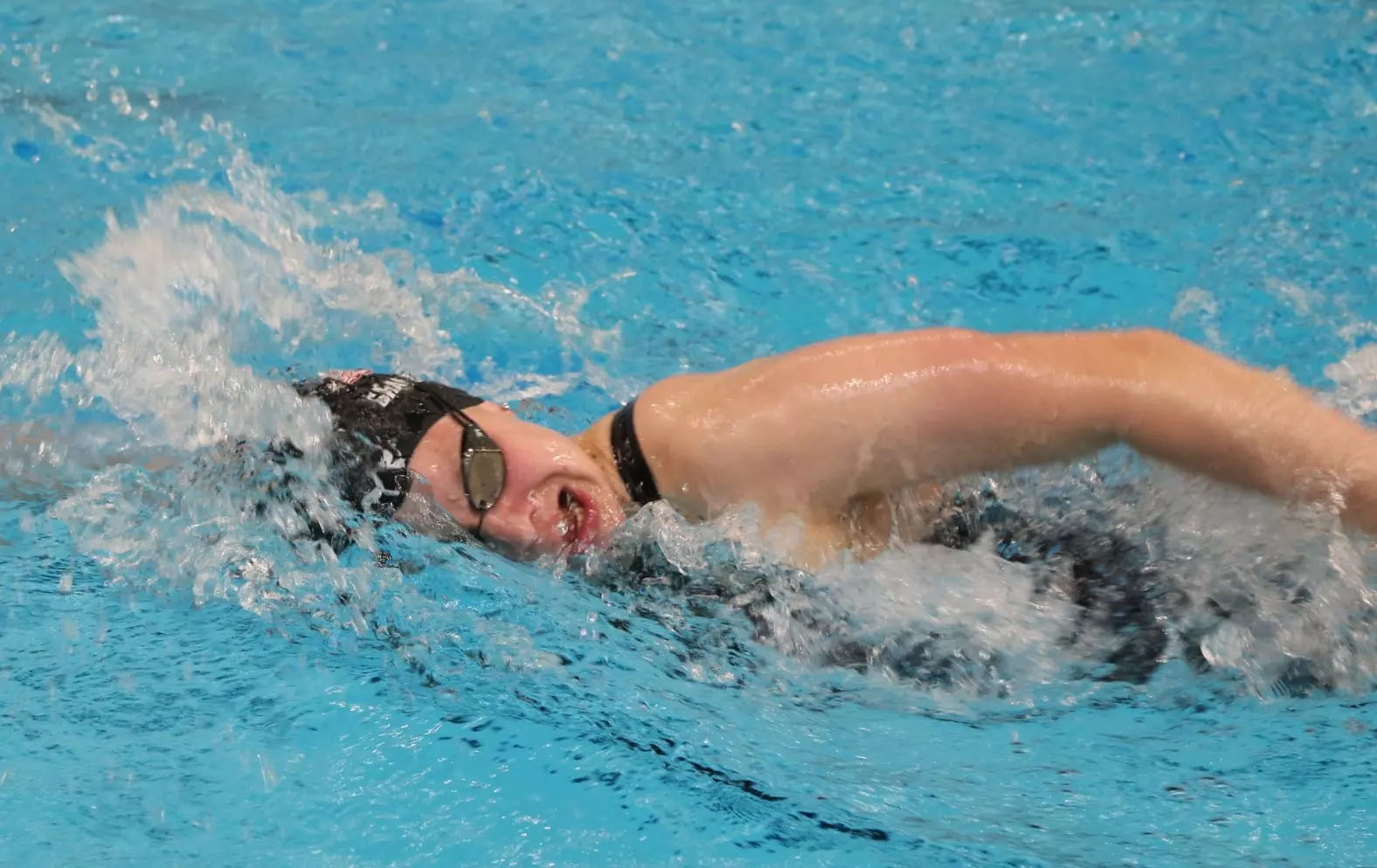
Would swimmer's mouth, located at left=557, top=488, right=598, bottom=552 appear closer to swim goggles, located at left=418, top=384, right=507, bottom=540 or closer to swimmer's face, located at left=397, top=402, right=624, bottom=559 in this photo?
swimmer's face, located at left=397, top=402, right=624, bottom=559

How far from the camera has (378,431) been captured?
2.63 m

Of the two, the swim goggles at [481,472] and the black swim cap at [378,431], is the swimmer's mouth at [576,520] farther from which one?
the black swim cap at [378,431]

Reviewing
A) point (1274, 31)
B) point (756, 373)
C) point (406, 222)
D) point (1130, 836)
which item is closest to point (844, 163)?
point (406, 222)

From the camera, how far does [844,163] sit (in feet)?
15.9

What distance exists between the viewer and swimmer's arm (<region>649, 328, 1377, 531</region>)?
2.21m

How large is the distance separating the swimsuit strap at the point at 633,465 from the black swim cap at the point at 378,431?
1.05 feet

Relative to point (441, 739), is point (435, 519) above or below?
above

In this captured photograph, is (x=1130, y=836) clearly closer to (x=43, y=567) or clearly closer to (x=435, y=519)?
(x=435, y=519)

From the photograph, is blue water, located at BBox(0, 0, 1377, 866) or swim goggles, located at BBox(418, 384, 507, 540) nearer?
blue water, located at BBox(0, 0, 1377, 866)

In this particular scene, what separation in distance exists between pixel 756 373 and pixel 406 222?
2495mm

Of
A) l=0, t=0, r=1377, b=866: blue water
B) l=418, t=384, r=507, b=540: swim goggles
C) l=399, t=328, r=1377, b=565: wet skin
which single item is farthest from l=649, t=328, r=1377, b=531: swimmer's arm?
l=418, t=384, r=507, b=540: swim goggles

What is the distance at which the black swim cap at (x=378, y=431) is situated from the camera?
8.57 ft

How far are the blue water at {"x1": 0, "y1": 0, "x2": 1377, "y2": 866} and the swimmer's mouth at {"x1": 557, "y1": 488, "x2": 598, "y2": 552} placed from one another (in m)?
0.06

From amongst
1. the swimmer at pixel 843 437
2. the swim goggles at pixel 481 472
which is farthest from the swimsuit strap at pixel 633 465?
the swim goggles at pixel 481 472
